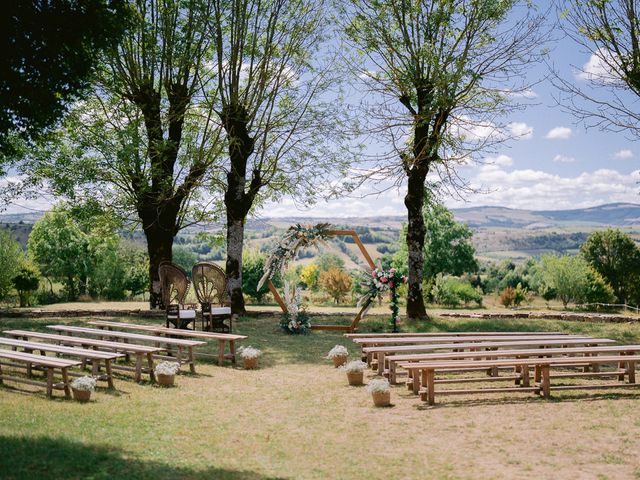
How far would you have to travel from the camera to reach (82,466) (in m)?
5.46

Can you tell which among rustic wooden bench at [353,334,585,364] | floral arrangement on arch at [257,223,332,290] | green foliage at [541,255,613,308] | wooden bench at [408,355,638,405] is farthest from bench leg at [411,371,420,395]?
green foliage at [541,255,613,308]

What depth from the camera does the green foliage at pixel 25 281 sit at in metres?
31.3

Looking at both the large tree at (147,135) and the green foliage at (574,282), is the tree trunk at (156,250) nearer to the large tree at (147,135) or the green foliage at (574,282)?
the large tree at (147,135)

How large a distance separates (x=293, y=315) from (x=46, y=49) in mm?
9828

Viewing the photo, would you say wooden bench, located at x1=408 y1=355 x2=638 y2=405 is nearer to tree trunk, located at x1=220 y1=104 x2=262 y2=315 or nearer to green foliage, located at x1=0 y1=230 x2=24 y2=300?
tree trunk, located at x1=220 y1=104 x2=262 y2=315

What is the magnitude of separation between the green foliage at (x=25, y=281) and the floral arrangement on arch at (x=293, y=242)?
20.1 meters

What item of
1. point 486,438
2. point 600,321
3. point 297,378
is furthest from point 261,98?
point 486,438

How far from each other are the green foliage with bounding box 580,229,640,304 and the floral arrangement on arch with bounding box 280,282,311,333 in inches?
1801

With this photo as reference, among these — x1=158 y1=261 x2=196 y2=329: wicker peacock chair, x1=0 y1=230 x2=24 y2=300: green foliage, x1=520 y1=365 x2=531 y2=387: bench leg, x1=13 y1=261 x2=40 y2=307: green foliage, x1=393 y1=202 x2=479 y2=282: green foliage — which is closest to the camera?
x1=520 y1=365 x2=531 y2=387: bench leg

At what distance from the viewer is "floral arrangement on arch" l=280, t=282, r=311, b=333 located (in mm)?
16000

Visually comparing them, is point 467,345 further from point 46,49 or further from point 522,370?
point 46,49

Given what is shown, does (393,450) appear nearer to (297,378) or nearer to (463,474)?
(463,474)

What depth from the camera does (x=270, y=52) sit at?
1894 cm

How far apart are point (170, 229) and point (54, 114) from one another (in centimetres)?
1065
